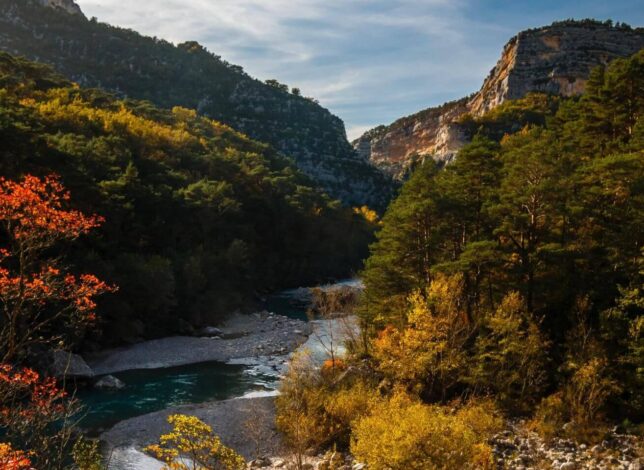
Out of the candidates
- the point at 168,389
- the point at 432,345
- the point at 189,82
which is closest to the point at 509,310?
the point at 432,345

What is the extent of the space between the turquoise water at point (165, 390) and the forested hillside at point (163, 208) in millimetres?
9244

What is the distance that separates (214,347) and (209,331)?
22.5 ft

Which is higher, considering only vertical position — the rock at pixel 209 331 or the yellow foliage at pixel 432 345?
the yellow foliage at pixel 432 345

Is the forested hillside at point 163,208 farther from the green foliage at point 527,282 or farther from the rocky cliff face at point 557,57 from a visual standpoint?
the rocky cliff face at point 557,57

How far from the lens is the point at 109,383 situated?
33844 mm

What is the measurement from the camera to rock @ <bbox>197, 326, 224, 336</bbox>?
52000 millimetres

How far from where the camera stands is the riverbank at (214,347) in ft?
130

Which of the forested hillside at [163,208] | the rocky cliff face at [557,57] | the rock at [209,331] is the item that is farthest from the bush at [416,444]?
the rocky cliff face at [557,57]

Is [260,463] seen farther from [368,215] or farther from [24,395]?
[368,215]

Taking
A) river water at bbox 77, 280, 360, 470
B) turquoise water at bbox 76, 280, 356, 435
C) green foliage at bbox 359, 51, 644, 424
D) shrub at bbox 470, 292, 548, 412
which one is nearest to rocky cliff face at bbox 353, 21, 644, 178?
green foliage at bbox 359, 51, 644, 424

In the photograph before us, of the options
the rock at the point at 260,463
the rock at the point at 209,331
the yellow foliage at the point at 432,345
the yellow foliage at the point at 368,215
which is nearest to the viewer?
the rock at the point at 260,463

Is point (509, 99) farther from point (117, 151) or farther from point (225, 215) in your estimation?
point (117, 151)

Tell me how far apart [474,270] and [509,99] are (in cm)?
12632

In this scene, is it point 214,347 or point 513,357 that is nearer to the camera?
point 513,357
